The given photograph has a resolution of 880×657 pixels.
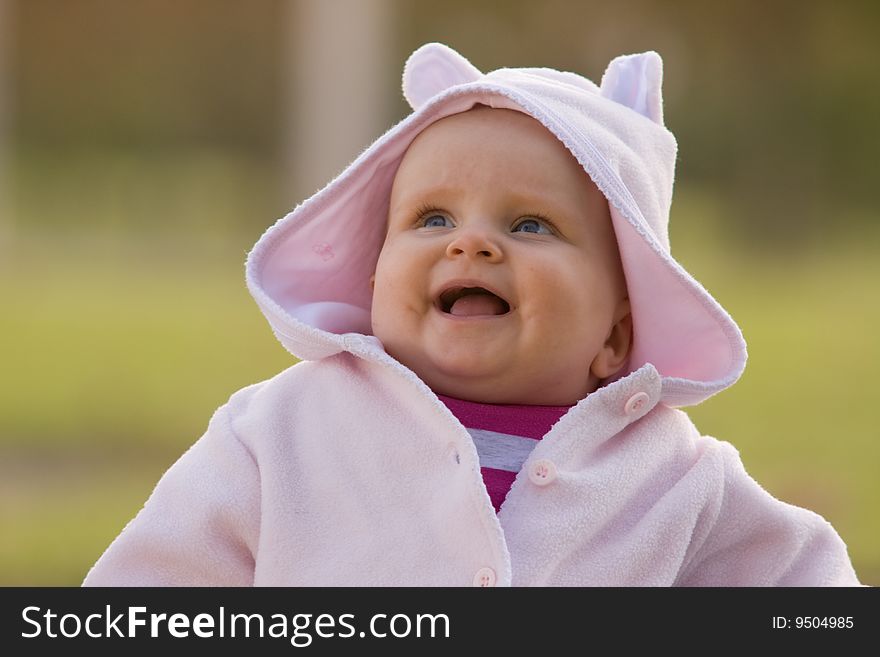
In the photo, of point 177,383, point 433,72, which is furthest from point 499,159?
point 177,383

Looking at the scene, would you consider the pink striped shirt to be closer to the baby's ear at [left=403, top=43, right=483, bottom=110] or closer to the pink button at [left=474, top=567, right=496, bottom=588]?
the pink button at [left=474, top=567, right=496, bottom=588]

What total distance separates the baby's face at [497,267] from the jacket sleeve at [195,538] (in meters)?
0.29

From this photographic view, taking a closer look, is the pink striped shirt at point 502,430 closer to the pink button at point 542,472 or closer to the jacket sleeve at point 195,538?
the pink button at point 542,472

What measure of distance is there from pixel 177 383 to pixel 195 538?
4.06m

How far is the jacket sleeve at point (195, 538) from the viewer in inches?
68.5

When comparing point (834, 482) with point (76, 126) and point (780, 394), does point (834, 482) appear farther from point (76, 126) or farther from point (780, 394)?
point (76, 126)

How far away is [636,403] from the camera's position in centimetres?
185

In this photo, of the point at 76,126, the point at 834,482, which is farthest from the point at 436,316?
the point at 76,126

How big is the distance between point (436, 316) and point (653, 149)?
432 millimetres

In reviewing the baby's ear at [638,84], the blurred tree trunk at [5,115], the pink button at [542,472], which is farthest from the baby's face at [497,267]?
the blurred tree trunk at [5,115]

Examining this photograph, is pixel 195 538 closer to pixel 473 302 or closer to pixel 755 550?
pixel 473 302

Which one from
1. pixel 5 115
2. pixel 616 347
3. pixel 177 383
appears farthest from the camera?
pixel 5 115

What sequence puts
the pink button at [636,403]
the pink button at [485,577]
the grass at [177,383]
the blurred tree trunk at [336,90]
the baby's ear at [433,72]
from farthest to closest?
the blurred tree trunk at [336,90] < the grass at [177,383] < the baby's ear at [433,72] < the pink button at [636,403] < the pink button at [485,577]

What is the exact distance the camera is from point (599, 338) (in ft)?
6.30
